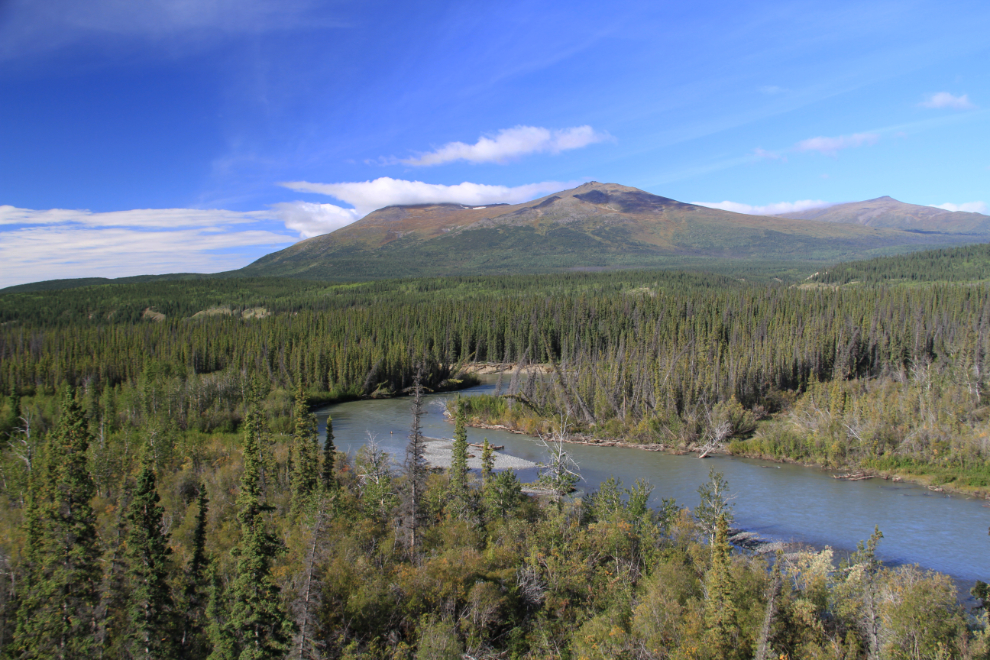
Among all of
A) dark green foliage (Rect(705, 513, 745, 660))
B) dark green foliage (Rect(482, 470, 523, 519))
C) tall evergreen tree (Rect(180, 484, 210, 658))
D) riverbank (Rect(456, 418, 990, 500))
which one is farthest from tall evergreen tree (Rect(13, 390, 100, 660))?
riverbank (Rect(456, 418, 990, 500))

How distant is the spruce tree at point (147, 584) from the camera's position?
22375 mm

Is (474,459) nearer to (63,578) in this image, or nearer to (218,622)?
(218,622)

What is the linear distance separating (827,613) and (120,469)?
50185mm

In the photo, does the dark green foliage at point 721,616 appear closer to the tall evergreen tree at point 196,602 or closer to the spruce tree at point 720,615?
the spruce tree at point 720,615

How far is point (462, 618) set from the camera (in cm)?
2419

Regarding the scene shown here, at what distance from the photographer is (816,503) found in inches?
1720

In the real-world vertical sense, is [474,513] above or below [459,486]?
below

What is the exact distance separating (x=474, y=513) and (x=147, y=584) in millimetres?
16093

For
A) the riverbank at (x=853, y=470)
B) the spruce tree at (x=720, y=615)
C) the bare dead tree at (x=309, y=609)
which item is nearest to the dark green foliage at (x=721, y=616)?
the spruce tree at (x=720, y=615)

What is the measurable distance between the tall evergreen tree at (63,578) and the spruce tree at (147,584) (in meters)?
1.68

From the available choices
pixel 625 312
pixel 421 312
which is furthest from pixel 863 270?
pixel 421 312

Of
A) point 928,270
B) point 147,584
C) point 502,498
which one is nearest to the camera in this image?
point 147,584

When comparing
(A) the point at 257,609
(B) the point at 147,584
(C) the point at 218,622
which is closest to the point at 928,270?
(A) the point at 257,609

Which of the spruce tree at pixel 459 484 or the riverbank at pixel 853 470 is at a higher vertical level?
the spruce tree at pixel 459 484
